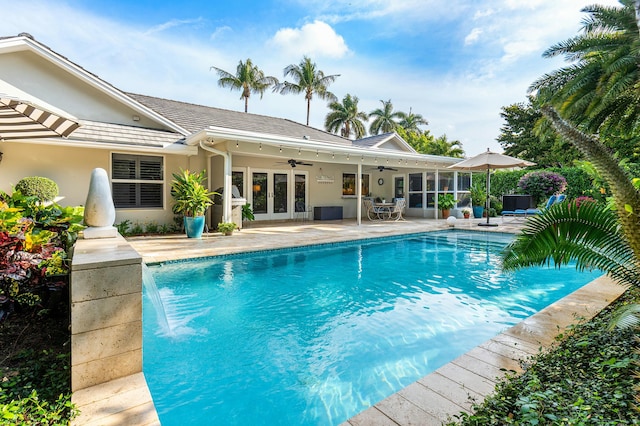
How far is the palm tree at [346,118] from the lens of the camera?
99.3 feet

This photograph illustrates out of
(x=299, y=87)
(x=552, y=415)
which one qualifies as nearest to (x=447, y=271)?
(x=552, y=415)

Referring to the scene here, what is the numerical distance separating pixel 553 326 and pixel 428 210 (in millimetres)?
12852

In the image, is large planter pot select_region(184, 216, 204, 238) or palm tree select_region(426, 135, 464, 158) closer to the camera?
large planter pot select_region(184, 216, 204, 238)

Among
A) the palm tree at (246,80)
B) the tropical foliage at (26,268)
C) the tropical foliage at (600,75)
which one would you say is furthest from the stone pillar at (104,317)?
the palm tree at (246,80)

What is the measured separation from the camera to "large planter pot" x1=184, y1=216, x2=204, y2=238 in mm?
8703

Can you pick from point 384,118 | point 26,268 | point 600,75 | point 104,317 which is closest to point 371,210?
point 600,75

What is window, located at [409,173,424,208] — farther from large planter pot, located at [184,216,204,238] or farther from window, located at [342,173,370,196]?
large planter pot, located at [184,216,204,238]

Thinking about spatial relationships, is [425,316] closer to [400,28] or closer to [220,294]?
[220,294]

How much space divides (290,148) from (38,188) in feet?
20.4

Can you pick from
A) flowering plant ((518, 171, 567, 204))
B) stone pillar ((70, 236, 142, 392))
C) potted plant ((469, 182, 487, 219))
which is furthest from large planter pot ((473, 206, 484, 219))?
stone pillar ((70, 236, 142, 392))

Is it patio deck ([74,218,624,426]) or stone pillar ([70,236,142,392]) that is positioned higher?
stone pillar ([70,236,142,392])

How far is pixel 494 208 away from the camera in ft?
54.9

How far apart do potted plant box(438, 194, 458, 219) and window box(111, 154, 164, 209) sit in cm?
1157

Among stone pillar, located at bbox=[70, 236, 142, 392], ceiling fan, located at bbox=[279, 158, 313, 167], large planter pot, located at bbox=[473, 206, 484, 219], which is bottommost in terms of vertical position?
stone pillar, located at bbox=[70, 236, 142, 392]
